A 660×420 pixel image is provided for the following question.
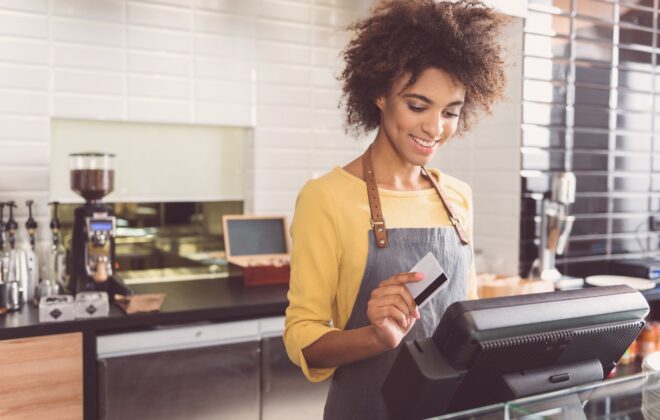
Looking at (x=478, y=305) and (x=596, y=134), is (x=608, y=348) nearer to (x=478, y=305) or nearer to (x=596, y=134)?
(x=478, y=305)

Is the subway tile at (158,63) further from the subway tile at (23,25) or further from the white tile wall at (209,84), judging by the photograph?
the subway tile at (23,25)

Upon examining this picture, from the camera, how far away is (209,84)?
3.33 m

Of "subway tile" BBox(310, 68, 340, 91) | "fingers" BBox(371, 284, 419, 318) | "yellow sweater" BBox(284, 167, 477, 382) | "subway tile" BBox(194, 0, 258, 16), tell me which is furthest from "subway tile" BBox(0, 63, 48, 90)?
"fingers" BBox(371, 284, 419, 318)

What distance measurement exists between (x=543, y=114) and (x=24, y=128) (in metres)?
2.43

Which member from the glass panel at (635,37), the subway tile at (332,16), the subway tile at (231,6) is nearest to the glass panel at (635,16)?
the glass panel at (635,37)

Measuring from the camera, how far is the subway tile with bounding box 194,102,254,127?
131 inches

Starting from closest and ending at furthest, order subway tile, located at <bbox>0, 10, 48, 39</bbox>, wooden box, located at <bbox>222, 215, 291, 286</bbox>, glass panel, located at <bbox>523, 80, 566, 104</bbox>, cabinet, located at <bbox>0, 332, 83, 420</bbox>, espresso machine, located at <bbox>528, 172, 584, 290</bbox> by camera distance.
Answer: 1. cabinet, located at <bbox>0, 332, 83, 420</bbox>
2. subway tile, located at <bbox>0, 10, 48, 39</bbox>
3. wooden box, located at <bbox>222, 215, 291, 286</bbox>
4. espresso machine, located at <bbox>528, 172, 584, 290</bbox>
5. glass panel, located at <bbox>523, 80, 566, 104</bbox>

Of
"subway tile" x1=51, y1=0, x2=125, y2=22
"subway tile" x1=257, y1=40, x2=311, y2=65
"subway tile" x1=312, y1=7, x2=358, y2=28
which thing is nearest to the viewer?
"subway tile" x1=51, y1=0, x2=125, y2=22

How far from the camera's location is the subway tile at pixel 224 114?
3.33m

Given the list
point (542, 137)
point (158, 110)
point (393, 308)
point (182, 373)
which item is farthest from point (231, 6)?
point (393, 308)

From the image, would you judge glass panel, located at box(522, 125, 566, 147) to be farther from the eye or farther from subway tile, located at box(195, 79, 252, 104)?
the eye

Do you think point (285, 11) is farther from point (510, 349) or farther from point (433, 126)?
point (510, 349)

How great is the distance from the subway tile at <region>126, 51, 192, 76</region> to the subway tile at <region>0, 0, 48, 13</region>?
1.31 ft

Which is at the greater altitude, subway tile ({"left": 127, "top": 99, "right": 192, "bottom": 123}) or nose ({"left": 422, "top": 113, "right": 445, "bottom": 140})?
subway tile ({"left": 127, "top": 99, "right": 192, "bottom": 123})
